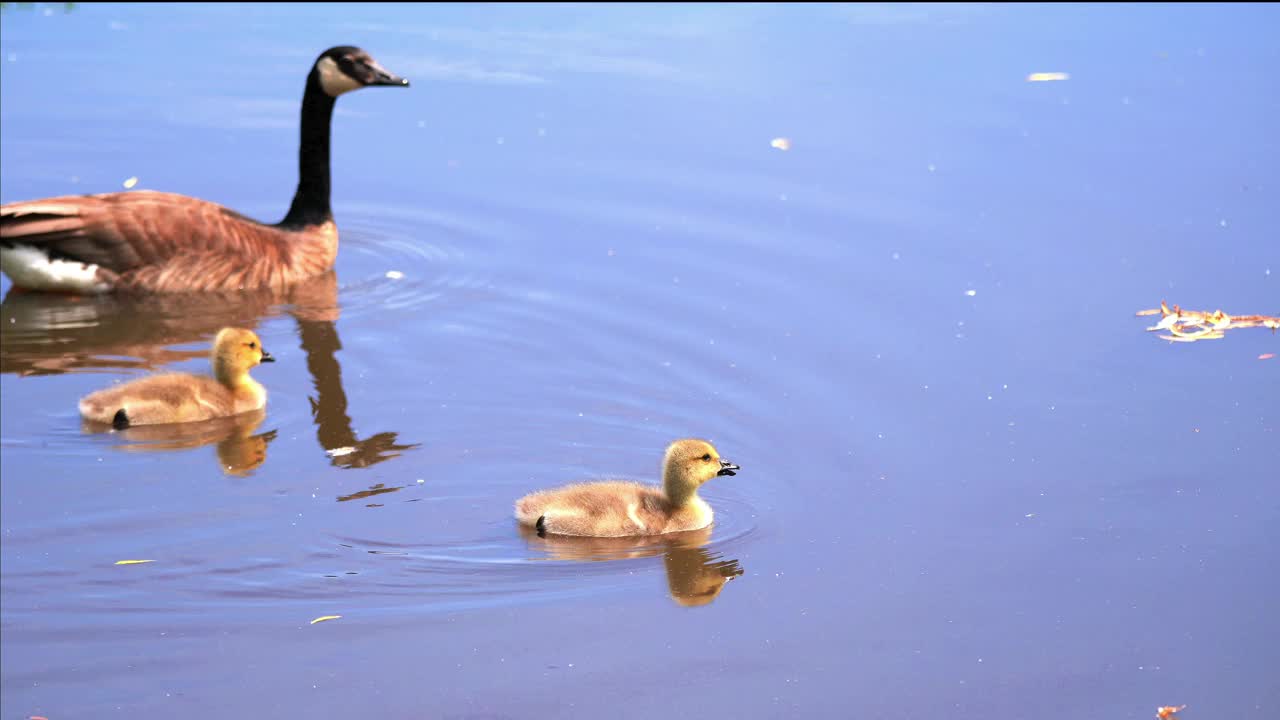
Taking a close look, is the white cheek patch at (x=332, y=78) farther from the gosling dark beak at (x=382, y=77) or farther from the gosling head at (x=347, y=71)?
the gosling dark beak at (x=382, y=77)

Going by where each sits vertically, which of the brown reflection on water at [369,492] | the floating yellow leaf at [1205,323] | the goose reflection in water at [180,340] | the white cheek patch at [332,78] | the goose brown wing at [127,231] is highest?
the white cheek patch at [332,78]

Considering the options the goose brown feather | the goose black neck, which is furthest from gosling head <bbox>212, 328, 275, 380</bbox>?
the goose black neck

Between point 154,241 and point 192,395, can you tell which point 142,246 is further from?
point 192,395

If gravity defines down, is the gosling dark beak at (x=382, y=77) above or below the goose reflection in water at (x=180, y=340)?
above

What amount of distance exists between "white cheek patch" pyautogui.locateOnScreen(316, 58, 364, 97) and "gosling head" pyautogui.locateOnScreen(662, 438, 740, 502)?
5278mm

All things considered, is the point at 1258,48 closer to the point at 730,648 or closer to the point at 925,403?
the point at 925,403

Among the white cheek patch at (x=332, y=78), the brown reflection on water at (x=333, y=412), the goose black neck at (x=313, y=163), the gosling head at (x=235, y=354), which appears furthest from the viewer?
the white cheek patch at (x=332, y=78)

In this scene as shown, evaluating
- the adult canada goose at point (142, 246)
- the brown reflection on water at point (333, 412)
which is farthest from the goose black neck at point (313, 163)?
the brown reflection on water at point (333, 412)

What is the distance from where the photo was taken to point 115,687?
6.19 metres

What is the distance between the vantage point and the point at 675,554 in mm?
7289

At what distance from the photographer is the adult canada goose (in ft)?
35.7

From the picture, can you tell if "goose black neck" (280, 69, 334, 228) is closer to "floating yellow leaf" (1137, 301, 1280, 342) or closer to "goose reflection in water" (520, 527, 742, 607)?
"goose reflection in water" (520, 527, 742, 607)

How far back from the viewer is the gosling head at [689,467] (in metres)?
7.42

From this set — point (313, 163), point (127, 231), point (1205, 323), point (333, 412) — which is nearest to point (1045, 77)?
point (1205, 323)
